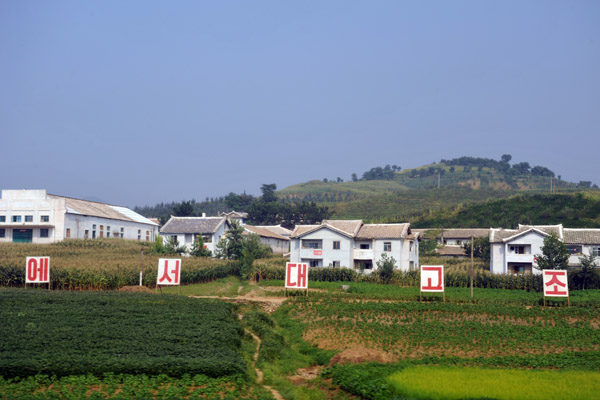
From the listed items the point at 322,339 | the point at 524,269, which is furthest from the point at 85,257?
the point at 524,269

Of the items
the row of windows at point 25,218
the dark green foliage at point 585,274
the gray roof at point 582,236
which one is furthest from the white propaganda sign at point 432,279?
the row of windows at point 25,218

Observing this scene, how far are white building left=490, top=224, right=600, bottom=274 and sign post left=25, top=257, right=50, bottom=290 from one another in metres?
41.7

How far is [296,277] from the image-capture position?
153 ft

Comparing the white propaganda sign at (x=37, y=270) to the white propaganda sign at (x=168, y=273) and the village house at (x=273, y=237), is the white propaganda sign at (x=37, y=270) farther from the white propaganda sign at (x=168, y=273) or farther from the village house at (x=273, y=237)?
the village house at (x=273, y=237)

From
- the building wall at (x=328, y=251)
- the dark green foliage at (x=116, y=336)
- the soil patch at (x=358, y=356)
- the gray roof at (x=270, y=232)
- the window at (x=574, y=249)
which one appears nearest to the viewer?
the dark green foliage at (x=116, y=336)

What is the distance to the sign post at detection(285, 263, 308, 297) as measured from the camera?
46531mm

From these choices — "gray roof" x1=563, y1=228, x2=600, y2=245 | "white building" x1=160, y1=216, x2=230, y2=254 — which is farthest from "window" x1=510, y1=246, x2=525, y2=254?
"white building" x1=160, y1=216, x2=230, y2=254

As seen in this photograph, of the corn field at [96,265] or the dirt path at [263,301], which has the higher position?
the corn field at [96,265]

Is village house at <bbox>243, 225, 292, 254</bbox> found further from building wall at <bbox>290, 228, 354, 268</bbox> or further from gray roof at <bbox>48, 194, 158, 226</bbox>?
building wall at <bbox>290, 228, 354, 268</bbox>

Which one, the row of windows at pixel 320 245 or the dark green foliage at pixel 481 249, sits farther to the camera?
the dark green foliage at pixel 481 249

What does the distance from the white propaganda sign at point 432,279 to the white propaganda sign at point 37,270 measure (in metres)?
27.7

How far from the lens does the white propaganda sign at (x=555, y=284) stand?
42.8 meters

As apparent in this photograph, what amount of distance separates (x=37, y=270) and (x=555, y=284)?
3772cm

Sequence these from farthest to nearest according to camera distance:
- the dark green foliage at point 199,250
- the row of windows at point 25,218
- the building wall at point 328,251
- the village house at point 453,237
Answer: the village house at point 453,237 < the row of windows at point 25,218 < the dark green foliage at point 199,250 < the building wall at point 328,251
